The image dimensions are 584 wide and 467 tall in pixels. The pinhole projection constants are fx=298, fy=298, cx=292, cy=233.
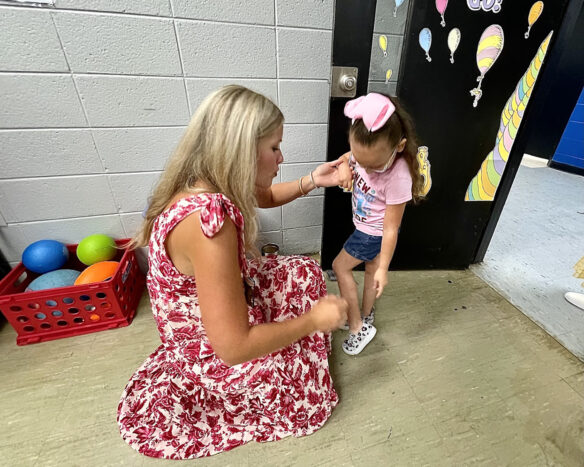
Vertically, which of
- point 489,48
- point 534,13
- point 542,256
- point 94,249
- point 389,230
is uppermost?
point 534,13

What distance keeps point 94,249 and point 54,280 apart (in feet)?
0.64

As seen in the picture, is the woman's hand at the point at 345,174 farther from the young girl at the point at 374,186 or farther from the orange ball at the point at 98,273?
the orange ball at the point at 98,273

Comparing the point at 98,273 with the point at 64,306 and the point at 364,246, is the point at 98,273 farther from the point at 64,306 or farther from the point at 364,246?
the point at 364,246

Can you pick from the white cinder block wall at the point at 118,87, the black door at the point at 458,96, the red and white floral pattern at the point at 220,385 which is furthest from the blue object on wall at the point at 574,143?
the red and white floral pattern at the point at 220,385

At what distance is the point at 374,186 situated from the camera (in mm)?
1043

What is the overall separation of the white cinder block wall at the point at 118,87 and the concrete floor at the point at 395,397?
58 centimetres

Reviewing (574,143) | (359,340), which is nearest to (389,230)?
(359,340)

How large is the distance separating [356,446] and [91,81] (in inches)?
64.5

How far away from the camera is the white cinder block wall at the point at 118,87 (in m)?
1.11

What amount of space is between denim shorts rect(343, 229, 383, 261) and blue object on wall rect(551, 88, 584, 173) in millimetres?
3470

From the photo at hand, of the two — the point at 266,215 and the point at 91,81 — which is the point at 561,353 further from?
the point at 91,81

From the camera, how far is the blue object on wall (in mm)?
3096

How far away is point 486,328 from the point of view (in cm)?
137

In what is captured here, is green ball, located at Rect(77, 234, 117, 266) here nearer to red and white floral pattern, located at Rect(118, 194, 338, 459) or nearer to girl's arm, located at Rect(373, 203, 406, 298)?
red and white floral pattern, located at Rect(118, 194, 338, 459)
